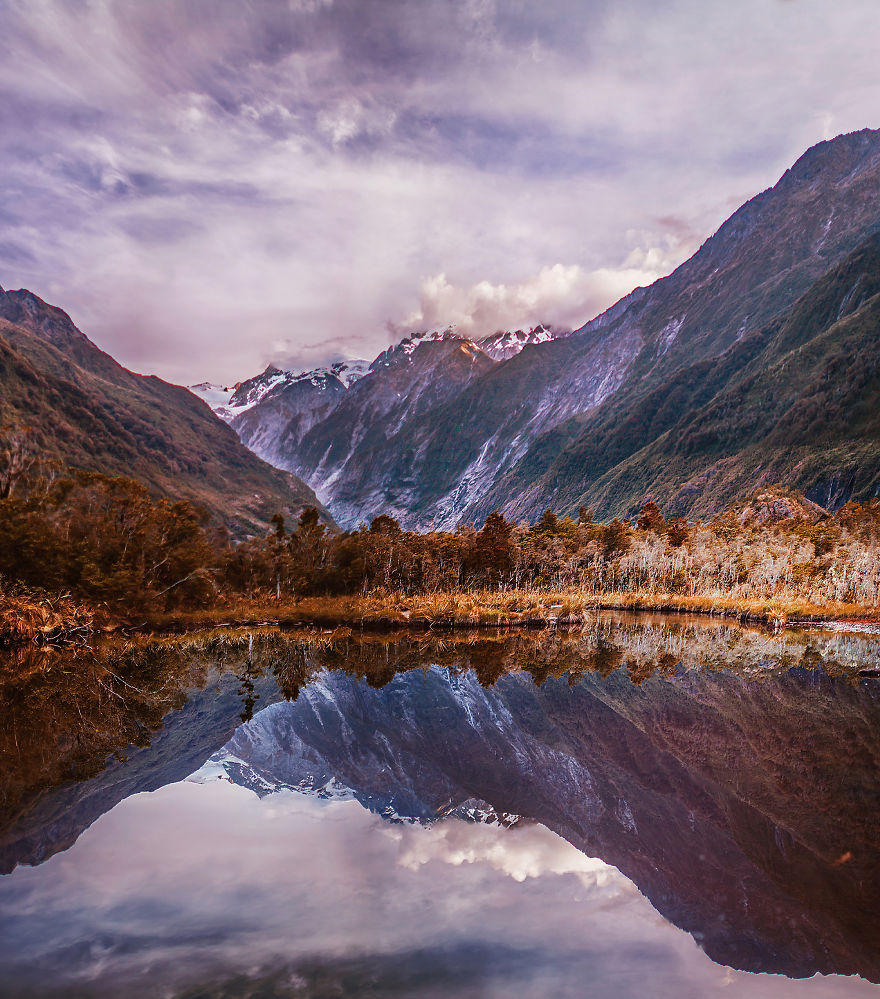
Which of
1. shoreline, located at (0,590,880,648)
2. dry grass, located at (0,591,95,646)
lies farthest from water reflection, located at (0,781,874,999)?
shoreline, located at (0,590,880,648)

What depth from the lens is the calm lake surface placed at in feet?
15.4

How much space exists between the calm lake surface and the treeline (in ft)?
45.8

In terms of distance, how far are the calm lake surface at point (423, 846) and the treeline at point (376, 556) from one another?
14.0m

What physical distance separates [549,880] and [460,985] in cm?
223

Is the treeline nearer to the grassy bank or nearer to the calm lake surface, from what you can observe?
the grassy bank

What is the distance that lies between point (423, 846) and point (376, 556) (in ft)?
152

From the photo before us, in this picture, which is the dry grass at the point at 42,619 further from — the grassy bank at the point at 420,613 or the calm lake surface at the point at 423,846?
the calm lake surface at the point at 423,846

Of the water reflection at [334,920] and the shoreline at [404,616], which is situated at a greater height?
the water reflection at [334,920]

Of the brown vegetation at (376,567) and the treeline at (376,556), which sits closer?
the brown vegetation at (376,567)

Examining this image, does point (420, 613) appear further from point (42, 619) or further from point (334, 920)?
point (334, 920)

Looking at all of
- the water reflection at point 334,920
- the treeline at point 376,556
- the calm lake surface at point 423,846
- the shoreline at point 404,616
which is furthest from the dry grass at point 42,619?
the water reflection at point 334,920

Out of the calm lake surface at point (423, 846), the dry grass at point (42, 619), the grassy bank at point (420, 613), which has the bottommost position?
the grassy bank at point (420, 613)

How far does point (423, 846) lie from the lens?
277 inches

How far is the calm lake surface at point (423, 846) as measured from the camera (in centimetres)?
468
